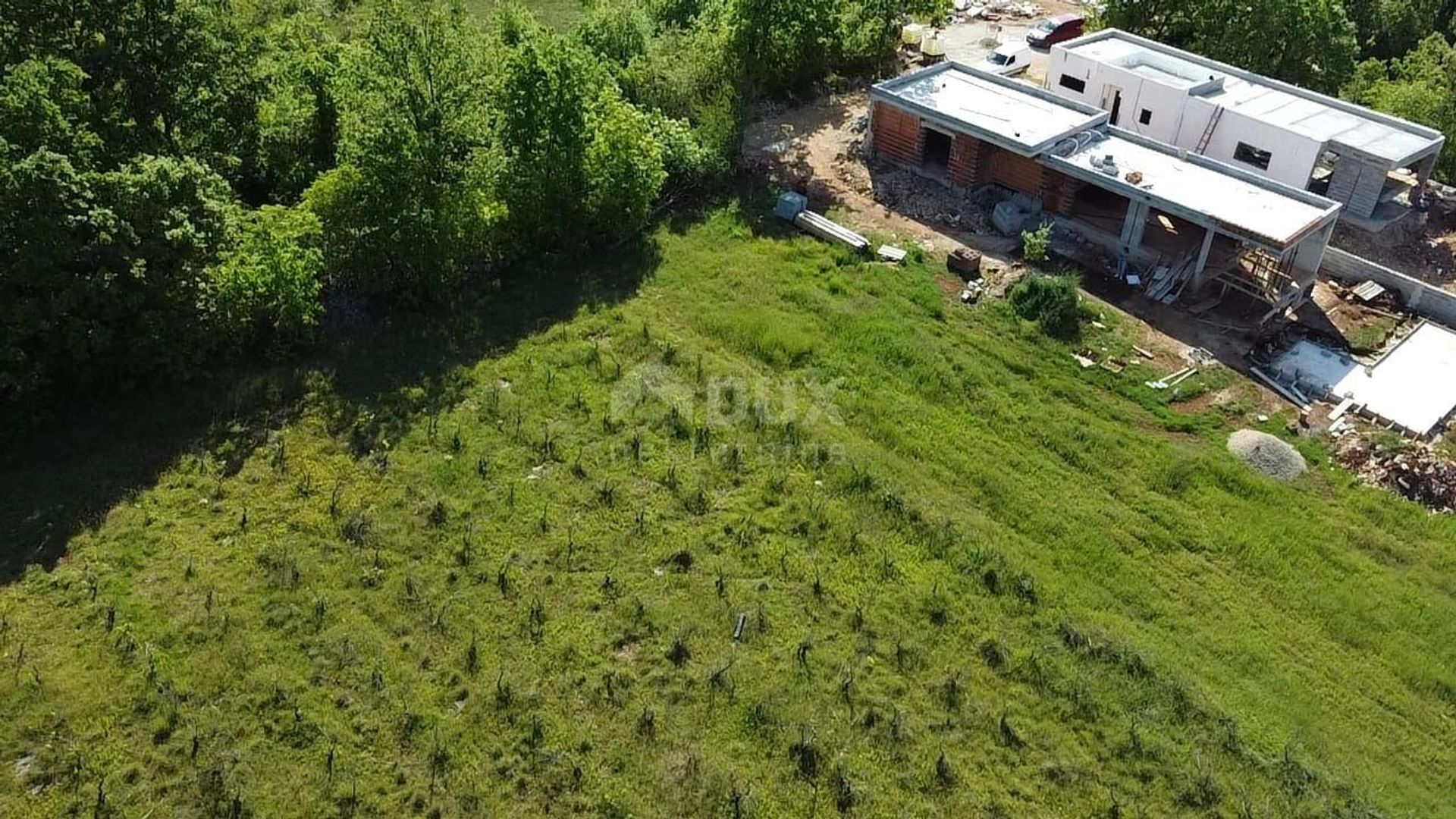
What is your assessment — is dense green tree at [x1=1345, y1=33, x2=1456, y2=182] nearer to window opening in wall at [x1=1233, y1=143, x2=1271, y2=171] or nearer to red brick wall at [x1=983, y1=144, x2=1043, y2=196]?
window opening in wall at [x1=1233, y1=143, x2=1271, y2=171]

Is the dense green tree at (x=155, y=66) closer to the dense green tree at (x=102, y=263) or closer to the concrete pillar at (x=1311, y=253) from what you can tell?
the dense green tree at (x=102, y=263)

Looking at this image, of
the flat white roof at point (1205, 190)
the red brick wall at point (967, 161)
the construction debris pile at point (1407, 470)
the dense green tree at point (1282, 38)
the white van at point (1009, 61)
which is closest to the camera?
the construction debris pile at point (1407, 470)

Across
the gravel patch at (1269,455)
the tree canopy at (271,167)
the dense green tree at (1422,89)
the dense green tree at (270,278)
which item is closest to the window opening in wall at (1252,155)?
the dense green tree at (1422,89)

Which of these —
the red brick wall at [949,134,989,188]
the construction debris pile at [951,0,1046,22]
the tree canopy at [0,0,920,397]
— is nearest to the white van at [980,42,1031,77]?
the construction debris pile at [951,0,1046,22]

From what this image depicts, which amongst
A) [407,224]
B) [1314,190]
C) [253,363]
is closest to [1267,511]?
[1314,190]

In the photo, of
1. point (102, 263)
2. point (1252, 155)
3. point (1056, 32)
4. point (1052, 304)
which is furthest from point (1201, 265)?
point (102, 263)

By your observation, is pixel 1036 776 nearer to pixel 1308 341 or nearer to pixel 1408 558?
pixel 1408 558
